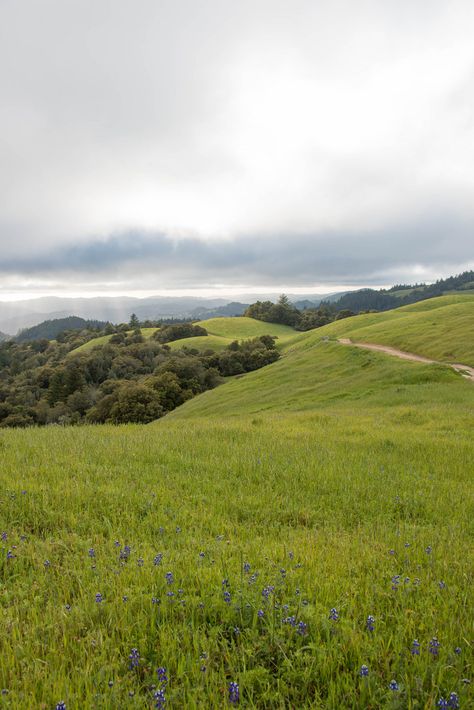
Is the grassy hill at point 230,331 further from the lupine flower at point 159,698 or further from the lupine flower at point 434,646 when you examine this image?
the lupine flower at point 159,698

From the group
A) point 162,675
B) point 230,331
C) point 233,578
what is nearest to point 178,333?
point 230,331

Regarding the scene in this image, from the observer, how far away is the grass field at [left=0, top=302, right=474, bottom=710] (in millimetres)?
2639

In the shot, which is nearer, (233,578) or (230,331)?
(233,578)

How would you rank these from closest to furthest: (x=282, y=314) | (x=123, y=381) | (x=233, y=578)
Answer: (x=233, y=578) < (x=123, y=381) < (x=282, y=314)

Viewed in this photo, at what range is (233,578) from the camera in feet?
12.3

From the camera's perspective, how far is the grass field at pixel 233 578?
2.64 m

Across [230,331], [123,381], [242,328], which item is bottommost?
[123,381]

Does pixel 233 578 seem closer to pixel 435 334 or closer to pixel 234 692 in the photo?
pixel 234 692

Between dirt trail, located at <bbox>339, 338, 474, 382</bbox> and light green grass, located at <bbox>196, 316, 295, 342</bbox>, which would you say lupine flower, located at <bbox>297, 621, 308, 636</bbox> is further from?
light green grass, located at <bbox>196, 316, 295, 342</bbox>

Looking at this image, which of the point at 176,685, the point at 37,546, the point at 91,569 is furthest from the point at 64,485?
the point at 176,685

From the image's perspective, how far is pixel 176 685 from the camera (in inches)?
104

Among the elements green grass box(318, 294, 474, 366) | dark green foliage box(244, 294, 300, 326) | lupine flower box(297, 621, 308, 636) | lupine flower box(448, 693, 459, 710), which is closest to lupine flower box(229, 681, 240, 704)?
lupine flower box(297, 621, 308, 636)

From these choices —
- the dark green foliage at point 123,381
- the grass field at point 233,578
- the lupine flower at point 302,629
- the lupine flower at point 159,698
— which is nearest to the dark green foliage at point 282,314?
the dark green foliage at point 123,381

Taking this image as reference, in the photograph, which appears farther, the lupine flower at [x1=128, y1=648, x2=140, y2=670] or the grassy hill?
the grassy hill
